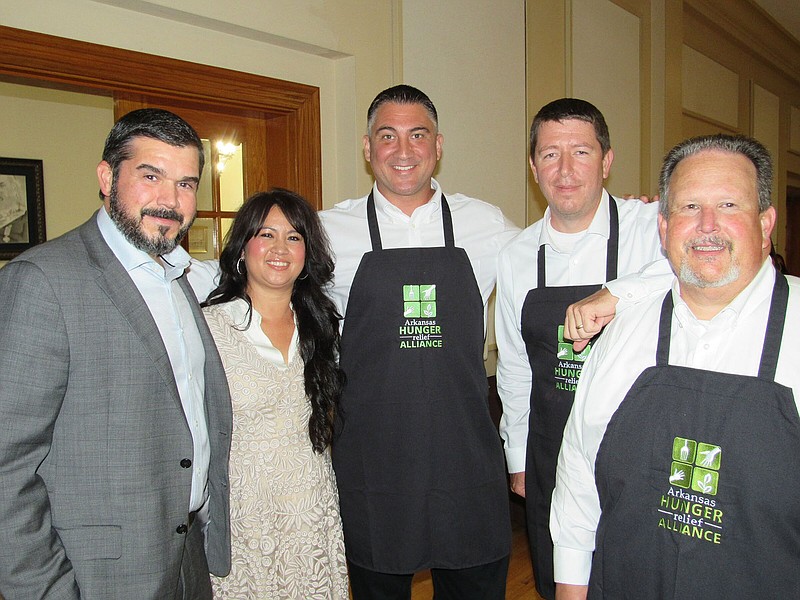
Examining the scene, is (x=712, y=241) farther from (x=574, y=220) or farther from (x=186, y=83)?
(x=186, y=83)

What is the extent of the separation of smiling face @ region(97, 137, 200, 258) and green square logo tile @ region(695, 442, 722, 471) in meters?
1.13

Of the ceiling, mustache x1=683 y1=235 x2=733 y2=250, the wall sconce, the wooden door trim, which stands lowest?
mustache x1=683 y1=235 x2=733 y2=250

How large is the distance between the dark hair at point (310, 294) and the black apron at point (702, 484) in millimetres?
796

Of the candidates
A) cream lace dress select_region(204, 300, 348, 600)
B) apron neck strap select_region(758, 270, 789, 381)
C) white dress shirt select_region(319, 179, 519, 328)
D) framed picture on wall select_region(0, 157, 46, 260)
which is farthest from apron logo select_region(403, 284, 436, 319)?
framed picture on wall select_region(0, 157, 46, 260)

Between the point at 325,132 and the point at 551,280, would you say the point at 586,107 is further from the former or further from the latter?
the point at 325,132

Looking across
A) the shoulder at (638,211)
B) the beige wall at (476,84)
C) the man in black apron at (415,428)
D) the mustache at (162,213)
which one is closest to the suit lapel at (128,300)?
the mustache at (162,213)

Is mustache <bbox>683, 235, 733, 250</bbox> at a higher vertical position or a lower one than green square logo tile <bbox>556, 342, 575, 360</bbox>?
higher

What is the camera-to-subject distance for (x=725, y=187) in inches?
48.1

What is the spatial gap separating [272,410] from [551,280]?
88 centimetres

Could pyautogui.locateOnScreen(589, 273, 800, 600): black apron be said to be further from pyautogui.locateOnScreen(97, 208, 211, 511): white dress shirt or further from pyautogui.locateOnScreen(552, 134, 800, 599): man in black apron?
pyautogui.locateOnScreen(97, 208, 211, 511): white dress shirt

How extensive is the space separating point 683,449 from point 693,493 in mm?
76

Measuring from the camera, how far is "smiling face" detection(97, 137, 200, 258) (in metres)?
1.37

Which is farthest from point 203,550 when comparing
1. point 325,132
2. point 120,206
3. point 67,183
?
point 67,183

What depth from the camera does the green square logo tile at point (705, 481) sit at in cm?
112
